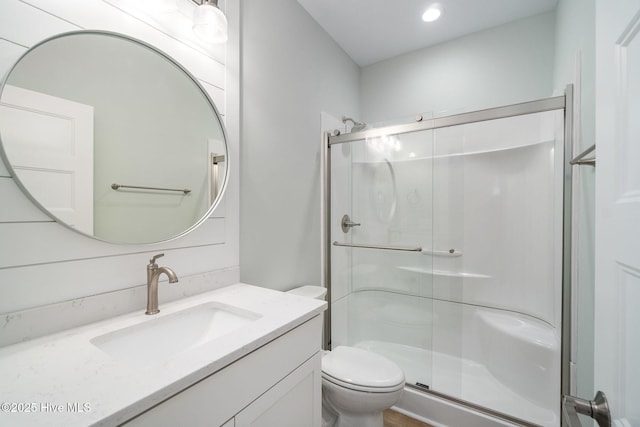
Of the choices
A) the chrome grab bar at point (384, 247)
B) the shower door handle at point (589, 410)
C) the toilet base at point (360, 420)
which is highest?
the chrome grab bar at point (384, 247)

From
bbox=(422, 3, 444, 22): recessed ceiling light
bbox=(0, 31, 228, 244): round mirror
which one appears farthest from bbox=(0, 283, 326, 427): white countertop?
bbox=(422, 3, 444, 22): recessed ceiling light

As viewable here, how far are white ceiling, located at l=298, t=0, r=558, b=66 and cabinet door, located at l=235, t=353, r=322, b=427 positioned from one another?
213cm

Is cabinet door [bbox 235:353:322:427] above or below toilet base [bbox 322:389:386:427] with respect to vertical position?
above

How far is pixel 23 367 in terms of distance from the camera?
23.3 inches

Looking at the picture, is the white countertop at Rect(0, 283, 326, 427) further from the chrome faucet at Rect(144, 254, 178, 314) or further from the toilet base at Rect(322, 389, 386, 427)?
the toilet base at Rect(322, 389, 386, 427)

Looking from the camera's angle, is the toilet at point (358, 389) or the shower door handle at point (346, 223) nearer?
the toilet at point (358, 389)

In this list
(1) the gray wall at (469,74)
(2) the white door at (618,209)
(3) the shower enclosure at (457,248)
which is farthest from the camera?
(1) the gray wall at (469,74)

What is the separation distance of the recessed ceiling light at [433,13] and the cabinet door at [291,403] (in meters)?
2.23

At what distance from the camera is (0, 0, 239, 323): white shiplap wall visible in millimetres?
696

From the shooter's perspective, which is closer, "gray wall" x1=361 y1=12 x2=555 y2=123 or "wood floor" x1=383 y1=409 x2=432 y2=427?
"wood floor" x1=383 y1=409 x2=432 y2=427

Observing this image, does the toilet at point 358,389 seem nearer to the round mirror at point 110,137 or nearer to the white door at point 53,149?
the round mirror at point 110,137

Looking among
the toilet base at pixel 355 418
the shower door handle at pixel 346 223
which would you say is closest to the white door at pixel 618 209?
the toilet base at pixel 355 418

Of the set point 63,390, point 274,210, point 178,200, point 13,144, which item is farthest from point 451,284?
point 13,144

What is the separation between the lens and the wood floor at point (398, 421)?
1530 millimetres
